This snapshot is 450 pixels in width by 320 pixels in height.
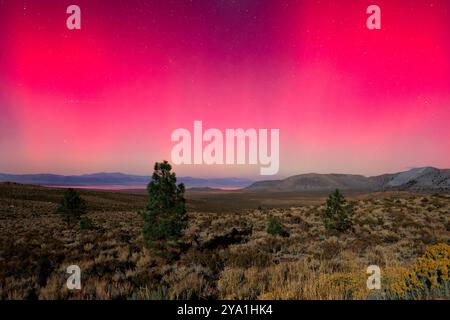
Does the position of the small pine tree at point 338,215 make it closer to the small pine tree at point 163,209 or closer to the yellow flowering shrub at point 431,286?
the small pine tree at point 163,209

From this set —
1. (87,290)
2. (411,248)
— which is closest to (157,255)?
(87,290)

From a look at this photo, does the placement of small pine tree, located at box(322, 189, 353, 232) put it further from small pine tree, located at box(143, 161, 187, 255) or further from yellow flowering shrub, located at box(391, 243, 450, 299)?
yellow flowering shrub, located at box(391, 243, 450, 299)

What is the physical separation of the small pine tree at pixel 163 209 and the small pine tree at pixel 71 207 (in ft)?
51.1

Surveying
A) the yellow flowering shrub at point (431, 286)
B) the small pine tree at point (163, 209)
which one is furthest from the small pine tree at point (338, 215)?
the yellow flowering shrub at point (431, 286)

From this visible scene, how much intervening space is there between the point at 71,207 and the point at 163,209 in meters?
16.9

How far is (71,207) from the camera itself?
2206 centimetres

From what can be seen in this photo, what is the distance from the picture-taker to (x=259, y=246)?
11.2 metres

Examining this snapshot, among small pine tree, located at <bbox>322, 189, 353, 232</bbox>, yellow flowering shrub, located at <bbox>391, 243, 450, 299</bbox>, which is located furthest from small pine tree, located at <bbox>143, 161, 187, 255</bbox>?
small pine tree, located at <bbox>322, 189, 353, 232</bbox>

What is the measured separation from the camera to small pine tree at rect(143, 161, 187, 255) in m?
9.48

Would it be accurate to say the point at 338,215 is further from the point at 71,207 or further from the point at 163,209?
the point at 71,207

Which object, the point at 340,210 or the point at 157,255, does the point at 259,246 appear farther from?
the point at 340,210

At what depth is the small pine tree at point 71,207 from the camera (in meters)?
21.7
